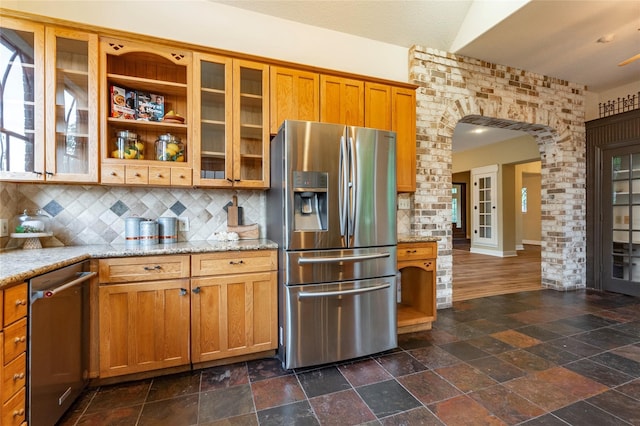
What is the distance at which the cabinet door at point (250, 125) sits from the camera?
2369 millimetres

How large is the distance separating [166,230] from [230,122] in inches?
41.3

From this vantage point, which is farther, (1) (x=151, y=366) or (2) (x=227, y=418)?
(1) (x=151, y=366)

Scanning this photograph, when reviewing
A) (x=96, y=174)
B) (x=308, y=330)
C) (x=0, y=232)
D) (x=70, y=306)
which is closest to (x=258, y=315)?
(x=308, y=330)

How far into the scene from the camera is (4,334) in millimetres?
1146

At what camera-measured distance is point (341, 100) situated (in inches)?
105

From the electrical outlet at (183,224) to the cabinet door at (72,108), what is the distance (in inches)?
27.0

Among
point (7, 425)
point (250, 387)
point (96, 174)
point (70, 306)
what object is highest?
point (96, 174)

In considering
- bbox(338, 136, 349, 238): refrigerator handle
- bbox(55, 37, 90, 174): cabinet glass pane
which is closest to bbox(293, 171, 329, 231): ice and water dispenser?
bbox(338, 136, 349, 238): refrigerator handle

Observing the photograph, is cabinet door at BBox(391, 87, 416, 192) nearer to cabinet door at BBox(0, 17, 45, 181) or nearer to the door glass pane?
cabinet door at BBox(0, 17, 45, 181)

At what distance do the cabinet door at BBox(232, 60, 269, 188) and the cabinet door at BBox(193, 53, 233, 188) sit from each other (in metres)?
0.05

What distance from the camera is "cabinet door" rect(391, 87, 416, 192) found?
9.37ft

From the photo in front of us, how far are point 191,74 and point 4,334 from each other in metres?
1.95

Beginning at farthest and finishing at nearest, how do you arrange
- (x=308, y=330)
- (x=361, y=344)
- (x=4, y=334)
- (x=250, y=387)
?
1. (x=361, y=344)
2. (x=308, y=330)
3. (x=250, y=387)
4. (x=4, y=334)

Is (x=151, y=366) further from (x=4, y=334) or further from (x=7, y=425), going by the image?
(x=4, y=334)
